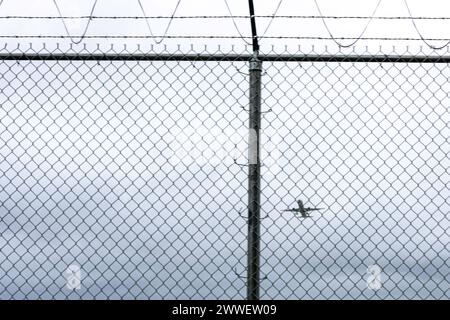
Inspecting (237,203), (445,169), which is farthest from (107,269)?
(445,169)

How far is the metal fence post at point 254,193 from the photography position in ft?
13.0

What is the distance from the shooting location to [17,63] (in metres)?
4.30

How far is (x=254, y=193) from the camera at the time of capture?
13.2 ft

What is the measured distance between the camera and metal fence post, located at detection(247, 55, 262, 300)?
397 centimetres

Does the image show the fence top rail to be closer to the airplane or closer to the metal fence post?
the metal fence post

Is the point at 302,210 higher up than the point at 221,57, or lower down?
lower down

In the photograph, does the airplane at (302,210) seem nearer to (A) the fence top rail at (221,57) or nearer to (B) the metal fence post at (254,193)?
(B) the metal fence post at (254,193)

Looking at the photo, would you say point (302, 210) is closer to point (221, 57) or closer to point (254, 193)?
point (254, 193)

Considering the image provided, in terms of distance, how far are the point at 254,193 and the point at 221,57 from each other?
34.8 inches

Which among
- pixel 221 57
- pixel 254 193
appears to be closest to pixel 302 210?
pixel 254 193

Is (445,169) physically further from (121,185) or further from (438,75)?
(121,185)

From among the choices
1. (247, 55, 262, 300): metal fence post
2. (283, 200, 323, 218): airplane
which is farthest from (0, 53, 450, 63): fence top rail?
(283, 200, 323, 218): airplane
